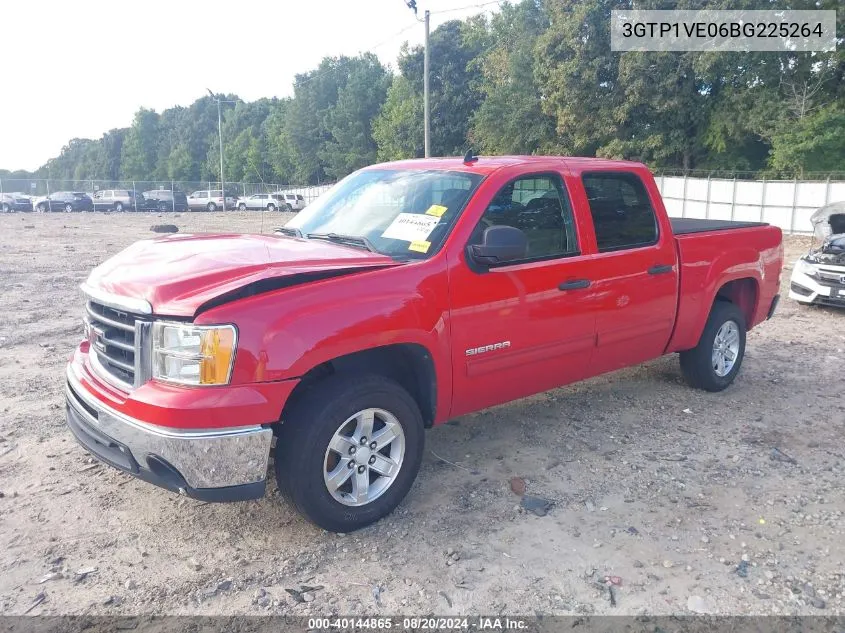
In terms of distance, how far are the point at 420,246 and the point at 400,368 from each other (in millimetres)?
716

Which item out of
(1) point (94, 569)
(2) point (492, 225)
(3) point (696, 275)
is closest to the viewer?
(1) point (94, 569)

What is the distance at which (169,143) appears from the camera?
367 ft

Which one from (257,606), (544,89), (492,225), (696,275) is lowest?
(257,606)

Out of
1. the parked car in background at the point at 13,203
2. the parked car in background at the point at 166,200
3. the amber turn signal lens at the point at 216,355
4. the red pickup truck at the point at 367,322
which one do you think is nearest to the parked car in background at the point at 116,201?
the parked car in background at the point at 166,200

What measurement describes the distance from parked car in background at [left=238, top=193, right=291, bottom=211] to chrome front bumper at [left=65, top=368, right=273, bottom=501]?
4587 cm

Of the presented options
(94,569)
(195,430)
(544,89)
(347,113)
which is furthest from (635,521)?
(347,113)

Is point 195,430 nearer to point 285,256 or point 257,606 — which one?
point 257,606

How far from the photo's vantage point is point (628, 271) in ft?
15.8

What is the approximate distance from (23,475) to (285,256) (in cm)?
225

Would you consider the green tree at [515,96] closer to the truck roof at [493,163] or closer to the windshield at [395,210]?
the truck roof at [493,163]

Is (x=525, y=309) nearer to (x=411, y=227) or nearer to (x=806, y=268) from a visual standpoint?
(x=411, y=227)

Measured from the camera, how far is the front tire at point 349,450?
3.29 meters

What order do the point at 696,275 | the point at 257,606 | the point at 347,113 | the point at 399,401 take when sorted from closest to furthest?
the point at 257,606 → the point at 399,401 → the point at 696,275 → the point at 347,113

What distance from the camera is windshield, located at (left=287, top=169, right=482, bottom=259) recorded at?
13.1 ft
